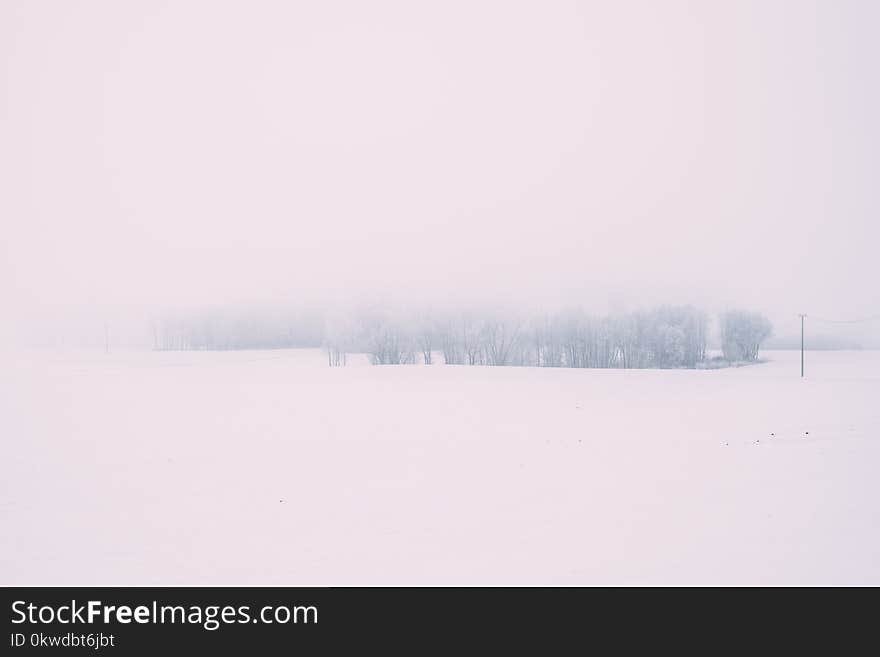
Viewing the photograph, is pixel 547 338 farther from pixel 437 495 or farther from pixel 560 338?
pixel 437 495

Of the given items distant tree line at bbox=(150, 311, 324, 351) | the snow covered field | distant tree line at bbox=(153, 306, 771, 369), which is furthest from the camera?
distant tree line at bbox=(150, 311, 324, 351)

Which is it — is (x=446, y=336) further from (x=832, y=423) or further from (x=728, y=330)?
(x=832, y=423)

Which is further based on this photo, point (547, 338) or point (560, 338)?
point (547, 338)

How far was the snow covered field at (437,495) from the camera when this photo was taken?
706cm

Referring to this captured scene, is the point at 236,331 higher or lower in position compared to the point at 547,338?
higher

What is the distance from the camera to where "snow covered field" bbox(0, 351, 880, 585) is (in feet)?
23.2

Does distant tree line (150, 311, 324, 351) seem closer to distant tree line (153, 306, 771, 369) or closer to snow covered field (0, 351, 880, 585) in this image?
distant tree line (153, 306, 771, 369)

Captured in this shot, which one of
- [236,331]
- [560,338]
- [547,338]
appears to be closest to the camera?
[560,338]

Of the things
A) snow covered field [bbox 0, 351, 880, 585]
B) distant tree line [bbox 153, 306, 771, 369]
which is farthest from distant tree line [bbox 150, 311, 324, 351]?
snow covered field [bbox 0, 351, 880, 585]

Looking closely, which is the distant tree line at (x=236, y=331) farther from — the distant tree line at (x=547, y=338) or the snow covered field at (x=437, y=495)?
the snow covered field at (x=437, y=495)

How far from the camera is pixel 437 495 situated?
1002 centimetres

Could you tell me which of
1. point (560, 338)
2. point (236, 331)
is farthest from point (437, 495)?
point (236, 331)

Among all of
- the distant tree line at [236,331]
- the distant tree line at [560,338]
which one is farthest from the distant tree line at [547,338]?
the distant tree line at [236,331]
